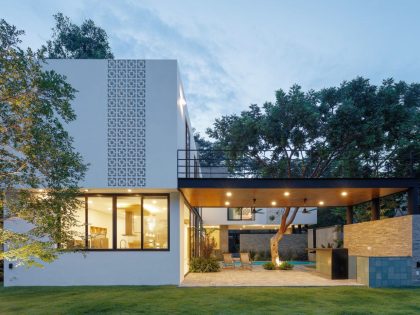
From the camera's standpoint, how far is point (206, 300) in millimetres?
9562

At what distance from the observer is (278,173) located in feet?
68.2

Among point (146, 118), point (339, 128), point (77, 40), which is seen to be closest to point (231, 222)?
point (339, 128)

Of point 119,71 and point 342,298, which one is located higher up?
point 119,71

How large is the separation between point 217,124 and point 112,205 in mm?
9710

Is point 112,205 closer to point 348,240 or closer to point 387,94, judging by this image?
point 348,240

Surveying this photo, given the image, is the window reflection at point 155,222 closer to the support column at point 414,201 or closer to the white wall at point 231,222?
the support column at point 414,201

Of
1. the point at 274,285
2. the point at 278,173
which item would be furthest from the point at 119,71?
the point at 278,173

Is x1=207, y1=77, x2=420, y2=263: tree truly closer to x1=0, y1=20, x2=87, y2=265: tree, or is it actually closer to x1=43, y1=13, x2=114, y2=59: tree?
x1=0, y1=20, x2=87, y2=265: tree

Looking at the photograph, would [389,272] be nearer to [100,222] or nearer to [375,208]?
[375,208]

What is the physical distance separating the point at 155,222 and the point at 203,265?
5217 mm

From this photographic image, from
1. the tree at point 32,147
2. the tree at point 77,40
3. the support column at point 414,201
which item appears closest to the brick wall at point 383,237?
the support column at point 414,201

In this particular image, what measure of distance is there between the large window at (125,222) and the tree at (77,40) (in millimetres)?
17665

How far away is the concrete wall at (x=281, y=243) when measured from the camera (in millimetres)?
28703

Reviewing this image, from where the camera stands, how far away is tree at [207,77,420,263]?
1852 cm
